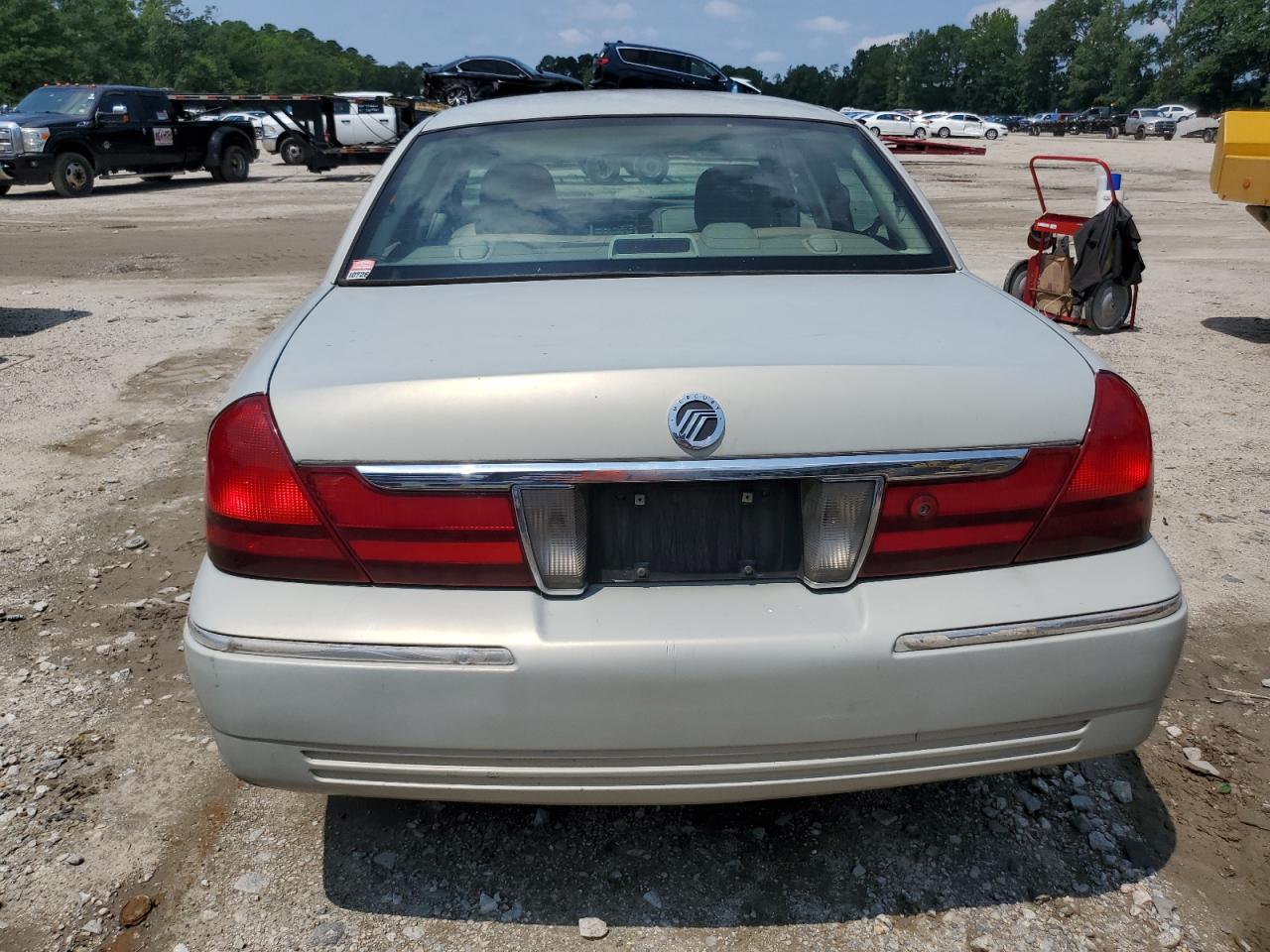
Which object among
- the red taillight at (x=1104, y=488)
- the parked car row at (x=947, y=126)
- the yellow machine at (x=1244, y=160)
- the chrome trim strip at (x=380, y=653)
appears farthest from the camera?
the parked car row at (x=947, y=126)

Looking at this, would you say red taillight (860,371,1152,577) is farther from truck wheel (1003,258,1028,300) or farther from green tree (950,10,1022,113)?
green tree (950,10,1022,113)

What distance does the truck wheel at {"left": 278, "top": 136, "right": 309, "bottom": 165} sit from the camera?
1006 inches

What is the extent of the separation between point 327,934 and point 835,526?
139cm

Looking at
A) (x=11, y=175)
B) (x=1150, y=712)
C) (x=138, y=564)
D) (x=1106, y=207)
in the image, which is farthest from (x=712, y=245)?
(x=11, y=175)

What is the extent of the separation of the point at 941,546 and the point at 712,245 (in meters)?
1.18

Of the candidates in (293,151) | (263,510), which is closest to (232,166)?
(293,151)

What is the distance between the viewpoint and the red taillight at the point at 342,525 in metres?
1.93

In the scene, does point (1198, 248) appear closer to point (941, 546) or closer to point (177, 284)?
point (177, 284)

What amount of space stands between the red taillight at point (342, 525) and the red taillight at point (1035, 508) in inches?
28.1

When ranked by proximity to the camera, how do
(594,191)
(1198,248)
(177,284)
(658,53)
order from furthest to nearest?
(658,53), (1198,248), (177,284), (594,191)

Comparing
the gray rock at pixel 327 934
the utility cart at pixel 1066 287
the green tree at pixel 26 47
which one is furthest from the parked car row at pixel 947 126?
the gray rock at pixel 327 934

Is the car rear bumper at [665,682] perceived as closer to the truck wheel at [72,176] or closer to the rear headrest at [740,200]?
the rear headrest at [740,200]

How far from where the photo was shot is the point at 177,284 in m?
11.1

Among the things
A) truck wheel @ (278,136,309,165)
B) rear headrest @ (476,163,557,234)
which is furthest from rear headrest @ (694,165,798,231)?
truck wheel @ (278,136,309,165)
